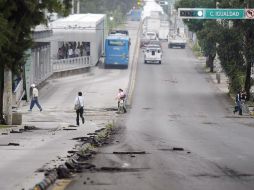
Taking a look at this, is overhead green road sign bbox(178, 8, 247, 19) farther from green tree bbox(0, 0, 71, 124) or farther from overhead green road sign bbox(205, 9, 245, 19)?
green tree bbox(0, 0, 71, 124)

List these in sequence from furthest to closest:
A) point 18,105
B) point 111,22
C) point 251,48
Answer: point 111,22
point 251,48
point 18,105

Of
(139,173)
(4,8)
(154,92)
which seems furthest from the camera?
(154,92)

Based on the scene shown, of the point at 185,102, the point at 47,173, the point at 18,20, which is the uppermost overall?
the point at 18,20

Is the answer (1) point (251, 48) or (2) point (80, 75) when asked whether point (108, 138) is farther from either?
(2) point (80, 75)

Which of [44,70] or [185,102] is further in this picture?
[44,70]

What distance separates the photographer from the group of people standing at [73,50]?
224ft

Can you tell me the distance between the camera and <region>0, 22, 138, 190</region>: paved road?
13977 millimetres

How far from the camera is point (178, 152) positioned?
18.8 metres

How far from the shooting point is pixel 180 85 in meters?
60.6

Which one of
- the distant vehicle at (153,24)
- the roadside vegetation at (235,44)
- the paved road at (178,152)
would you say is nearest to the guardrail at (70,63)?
the paved road at (178,152)

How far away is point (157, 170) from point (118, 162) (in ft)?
5.05

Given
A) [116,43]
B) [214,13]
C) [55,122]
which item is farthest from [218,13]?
[116,43]

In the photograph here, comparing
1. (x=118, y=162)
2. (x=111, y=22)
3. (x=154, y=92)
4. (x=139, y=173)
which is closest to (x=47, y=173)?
(x=139, y=173)

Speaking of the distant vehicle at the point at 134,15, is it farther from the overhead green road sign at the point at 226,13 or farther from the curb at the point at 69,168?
the curb at the point at 69,168
